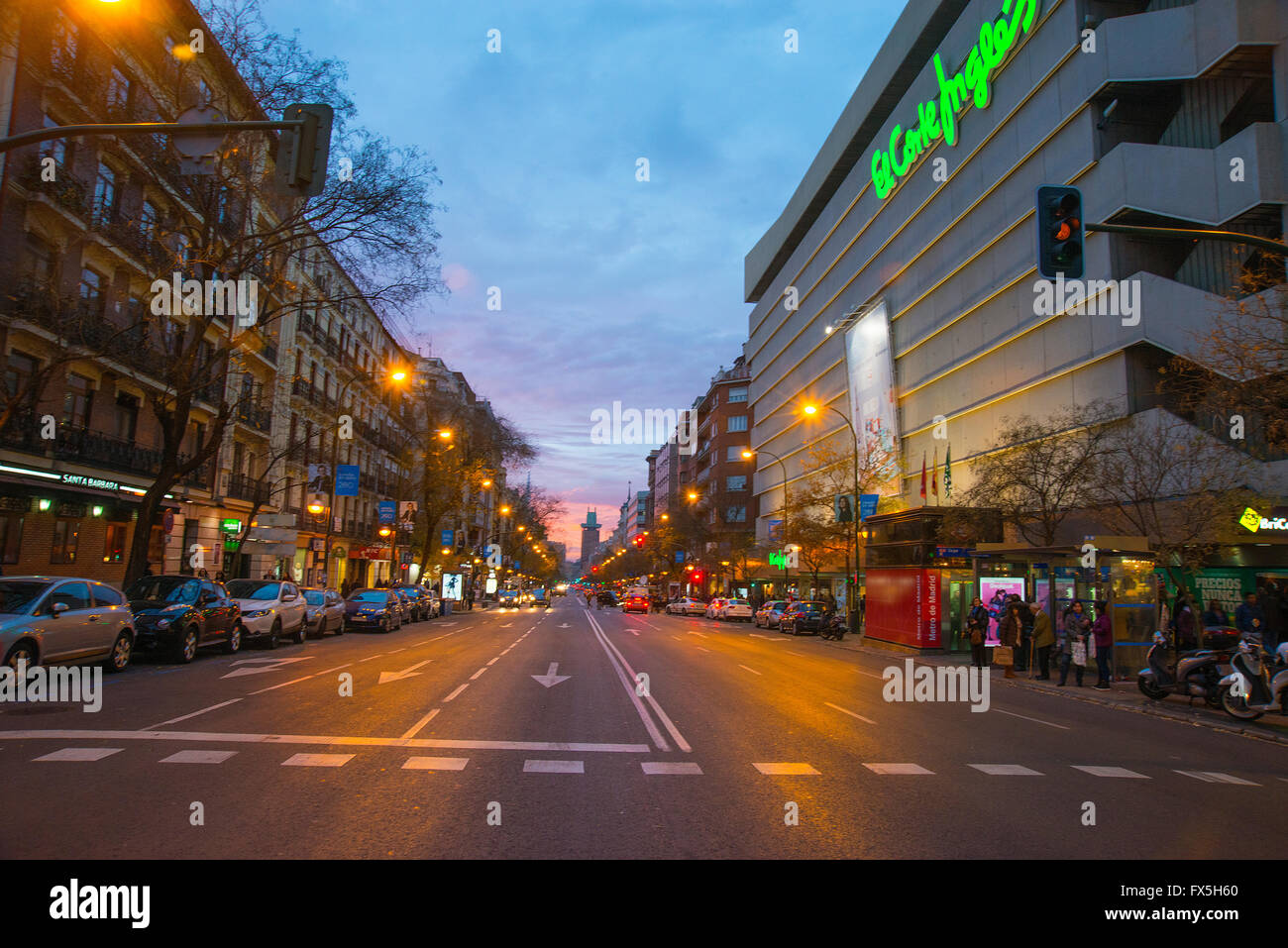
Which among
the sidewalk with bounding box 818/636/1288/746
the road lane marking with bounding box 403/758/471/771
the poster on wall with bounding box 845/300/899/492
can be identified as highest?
the poster on wall with bounding box 845/300/899/492

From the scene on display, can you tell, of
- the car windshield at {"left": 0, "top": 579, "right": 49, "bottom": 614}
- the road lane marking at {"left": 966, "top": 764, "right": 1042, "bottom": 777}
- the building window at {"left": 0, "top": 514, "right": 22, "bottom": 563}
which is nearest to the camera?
the road lane marking at {"left": 966, "top": 764, "right": 1042, "bottom": 777}

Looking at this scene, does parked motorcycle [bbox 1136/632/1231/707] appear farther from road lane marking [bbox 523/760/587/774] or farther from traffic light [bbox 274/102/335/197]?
traffic light [bbox 274/102/335/197]

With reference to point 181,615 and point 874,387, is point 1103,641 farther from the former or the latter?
point 874,387

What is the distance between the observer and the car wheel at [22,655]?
10961 mm

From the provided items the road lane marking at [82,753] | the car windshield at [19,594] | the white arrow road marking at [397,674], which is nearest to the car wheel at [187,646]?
the car windshield at [19,594]

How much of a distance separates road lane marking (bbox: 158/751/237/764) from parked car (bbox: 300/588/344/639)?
17674 mm

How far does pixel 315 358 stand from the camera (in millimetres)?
44219

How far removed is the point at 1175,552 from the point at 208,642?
21.4 meters

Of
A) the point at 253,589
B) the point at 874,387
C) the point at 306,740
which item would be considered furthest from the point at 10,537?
the point at 874,387

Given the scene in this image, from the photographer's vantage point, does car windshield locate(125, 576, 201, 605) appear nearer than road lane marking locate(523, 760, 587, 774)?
No

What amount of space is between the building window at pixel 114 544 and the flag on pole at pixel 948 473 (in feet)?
106

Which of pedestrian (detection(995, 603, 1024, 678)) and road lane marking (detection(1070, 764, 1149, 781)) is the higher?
pedestrian (detection(995, 603, 1024, 678))

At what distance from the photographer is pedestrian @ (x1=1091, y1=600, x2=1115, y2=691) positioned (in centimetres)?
1728

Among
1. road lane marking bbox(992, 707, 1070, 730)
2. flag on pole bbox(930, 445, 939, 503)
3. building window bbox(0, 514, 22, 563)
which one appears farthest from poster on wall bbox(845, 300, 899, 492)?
building window bbox(0, 514, 22, 563)
